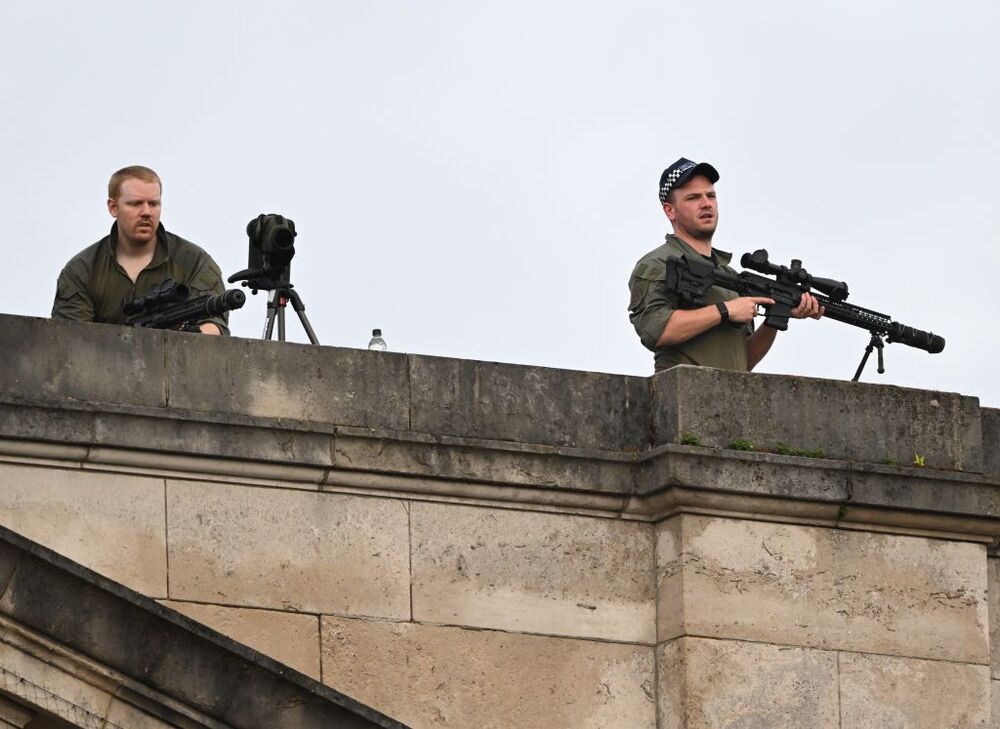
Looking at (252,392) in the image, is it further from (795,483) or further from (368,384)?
(795,483)

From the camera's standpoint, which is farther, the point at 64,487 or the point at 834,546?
the point at 834,546

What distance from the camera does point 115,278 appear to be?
1761 centimetres

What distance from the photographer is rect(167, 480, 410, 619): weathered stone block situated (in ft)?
54.7

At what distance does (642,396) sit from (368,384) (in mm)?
1539

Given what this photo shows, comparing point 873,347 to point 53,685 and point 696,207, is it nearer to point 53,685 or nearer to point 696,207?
point 696,207

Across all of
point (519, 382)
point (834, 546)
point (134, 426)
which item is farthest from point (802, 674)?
point (134, 426)

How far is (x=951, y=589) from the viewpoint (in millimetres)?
17906

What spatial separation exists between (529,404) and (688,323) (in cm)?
104

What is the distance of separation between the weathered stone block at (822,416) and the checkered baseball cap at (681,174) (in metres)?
1.19

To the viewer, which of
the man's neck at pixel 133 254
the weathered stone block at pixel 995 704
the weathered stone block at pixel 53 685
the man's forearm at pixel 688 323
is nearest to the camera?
the weathered stone block at pixel 53 685

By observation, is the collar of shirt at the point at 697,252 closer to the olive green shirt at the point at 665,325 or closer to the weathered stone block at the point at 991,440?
the olive green shirt at the point at 665,325

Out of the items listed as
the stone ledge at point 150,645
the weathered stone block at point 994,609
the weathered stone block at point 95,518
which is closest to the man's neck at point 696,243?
the weathered stone block at point 994,609

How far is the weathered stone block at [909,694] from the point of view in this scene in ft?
57.4

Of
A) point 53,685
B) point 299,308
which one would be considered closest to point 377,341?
point 299,308
